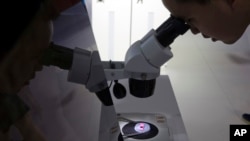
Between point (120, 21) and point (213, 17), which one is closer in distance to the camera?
point (213, 17)

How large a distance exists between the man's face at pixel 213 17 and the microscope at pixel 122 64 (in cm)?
8

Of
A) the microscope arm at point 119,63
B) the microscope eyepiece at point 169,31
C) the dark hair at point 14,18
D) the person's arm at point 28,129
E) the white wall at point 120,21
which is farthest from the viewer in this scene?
the white wall at point 120,21

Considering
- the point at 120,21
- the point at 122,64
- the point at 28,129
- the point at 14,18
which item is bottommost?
the point at 120,21

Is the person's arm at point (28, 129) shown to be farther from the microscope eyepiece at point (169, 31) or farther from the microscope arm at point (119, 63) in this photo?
the microscope eyepiece at point (169, 31)

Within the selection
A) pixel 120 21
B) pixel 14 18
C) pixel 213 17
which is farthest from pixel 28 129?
pixel 120 21

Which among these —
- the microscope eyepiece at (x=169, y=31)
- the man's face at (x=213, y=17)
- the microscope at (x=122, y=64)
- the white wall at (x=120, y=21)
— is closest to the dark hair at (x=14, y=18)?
the microscope at (x=122, y=64)

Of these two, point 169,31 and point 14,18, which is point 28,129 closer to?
point 14,18

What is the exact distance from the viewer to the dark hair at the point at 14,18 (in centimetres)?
27

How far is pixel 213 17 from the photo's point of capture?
0.50 m

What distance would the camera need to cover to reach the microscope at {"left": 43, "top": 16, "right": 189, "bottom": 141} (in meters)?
0.48

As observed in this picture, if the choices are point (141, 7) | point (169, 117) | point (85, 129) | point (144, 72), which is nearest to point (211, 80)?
point (141, 7)

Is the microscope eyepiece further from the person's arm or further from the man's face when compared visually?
the person's arm

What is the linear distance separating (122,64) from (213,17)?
1.29ft

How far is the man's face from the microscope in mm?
77
